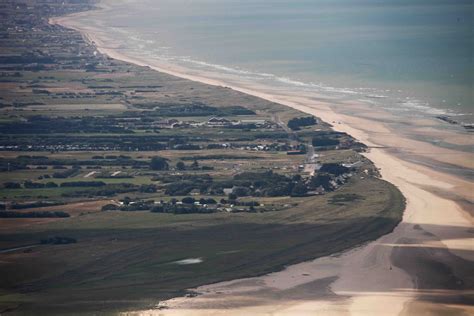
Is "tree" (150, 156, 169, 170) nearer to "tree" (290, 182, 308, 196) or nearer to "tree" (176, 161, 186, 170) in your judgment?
"tree" (176, 161, 186, 170)

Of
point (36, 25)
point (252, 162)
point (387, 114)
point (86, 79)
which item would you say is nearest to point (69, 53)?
point (86, 79)

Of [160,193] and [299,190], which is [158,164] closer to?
[160,193]

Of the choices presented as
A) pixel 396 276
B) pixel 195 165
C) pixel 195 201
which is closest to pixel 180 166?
pixel 195 165

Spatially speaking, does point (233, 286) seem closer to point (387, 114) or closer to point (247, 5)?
point (387, 114)

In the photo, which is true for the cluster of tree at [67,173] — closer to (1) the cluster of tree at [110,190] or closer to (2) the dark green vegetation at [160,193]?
(2) the dark green vegetation at [160,193]

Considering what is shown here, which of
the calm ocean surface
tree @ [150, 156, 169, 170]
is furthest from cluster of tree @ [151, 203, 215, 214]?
the calm ocean surface

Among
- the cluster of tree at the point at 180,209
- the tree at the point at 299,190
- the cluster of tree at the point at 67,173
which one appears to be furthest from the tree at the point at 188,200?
the cluster of tree at the point at 67,173
